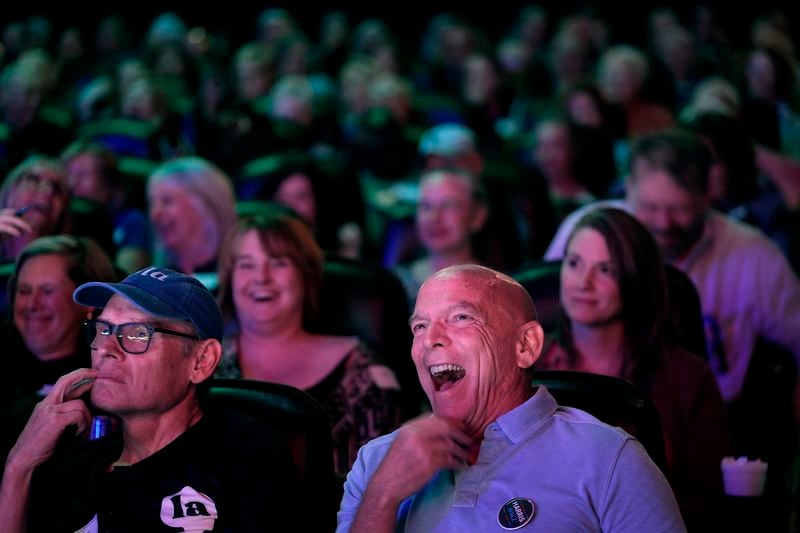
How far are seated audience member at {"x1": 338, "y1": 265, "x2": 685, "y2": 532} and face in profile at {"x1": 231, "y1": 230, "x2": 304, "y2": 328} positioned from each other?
1183mm

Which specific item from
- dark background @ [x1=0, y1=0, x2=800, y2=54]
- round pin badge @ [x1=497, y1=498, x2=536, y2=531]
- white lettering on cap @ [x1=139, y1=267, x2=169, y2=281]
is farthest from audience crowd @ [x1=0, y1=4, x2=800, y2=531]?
dark background @ [x1=0, y1=0, x2=800, y2=54]

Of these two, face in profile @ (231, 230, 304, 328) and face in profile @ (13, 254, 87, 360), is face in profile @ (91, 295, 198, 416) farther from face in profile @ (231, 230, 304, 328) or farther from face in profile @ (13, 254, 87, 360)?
face in profile @ (231, 230, 304, 328)

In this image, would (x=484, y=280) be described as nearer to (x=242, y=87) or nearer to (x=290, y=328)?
(x=290, y=328)

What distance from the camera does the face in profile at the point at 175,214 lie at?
4.53 metres

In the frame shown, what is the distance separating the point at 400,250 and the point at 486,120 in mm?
3448

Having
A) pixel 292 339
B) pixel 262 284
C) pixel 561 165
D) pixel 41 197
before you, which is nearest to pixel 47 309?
pixel 262 284

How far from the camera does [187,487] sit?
2494mm

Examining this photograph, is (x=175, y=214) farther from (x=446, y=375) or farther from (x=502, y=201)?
(x=446, y=375)

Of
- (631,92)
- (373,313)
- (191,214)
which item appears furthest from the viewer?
(631,92)

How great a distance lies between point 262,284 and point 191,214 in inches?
41.1

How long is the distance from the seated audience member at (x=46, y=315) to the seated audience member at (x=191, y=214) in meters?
1.06

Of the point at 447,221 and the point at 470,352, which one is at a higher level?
the point at 447,221

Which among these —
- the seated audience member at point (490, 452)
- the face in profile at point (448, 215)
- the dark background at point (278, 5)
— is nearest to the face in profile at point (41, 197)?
→ the face in profile at point (448, 215)

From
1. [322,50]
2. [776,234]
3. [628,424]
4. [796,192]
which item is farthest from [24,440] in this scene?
[322,50]
